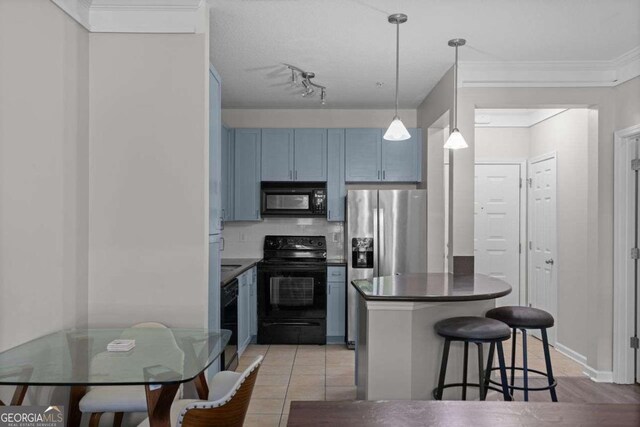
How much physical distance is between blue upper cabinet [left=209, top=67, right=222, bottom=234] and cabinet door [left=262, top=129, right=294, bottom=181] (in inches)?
79.2

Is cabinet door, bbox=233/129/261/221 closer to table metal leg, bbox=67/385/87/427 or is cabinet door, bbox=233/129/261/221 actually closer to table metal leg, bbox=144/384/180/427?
table metal leg, bbox=67/385/87/427

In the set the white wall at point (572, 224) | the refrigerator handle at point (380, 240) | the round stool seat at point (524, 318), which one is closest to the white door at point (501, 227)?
the white wall at point (572, 224)

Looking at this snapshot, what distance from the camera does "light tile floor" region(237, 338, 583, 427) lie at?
3520mm

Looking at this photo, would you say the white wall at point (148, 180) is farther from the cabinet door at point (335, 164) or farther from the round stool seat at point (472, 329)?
the cabinet door at point (335, 164)

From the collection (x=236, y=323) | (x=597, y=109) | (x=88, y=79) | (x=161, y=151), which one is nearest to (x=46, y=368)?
(x=161, y=151)

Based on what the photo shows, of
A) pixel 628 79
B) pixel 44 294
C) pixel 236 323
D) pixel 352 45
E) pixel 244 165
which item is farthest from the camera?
pixel 244 165

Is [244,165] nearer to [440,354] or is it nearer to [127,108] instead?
[127,108]

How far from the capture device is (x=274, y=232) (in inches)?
229

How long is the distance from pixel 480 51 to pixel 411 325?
7.05 feet

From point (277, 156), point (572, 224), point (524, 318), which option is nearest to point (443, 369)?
point (524, 318)

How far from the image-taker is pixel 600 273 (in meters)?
4.11

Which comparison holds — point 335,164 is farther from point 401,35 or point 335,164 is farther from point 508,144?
point 401,35

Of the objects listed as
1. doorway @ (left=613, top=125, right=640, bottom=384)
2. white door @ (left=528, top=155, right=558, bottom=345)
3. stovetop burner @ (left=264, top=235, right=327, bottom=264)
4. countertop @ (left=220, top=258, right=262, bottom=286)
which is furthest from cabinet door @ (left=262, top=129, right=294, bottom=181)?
doorway @ (left=613, top=125, right=640, bottom=384)

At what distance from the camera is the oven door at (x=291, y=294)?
521cm
